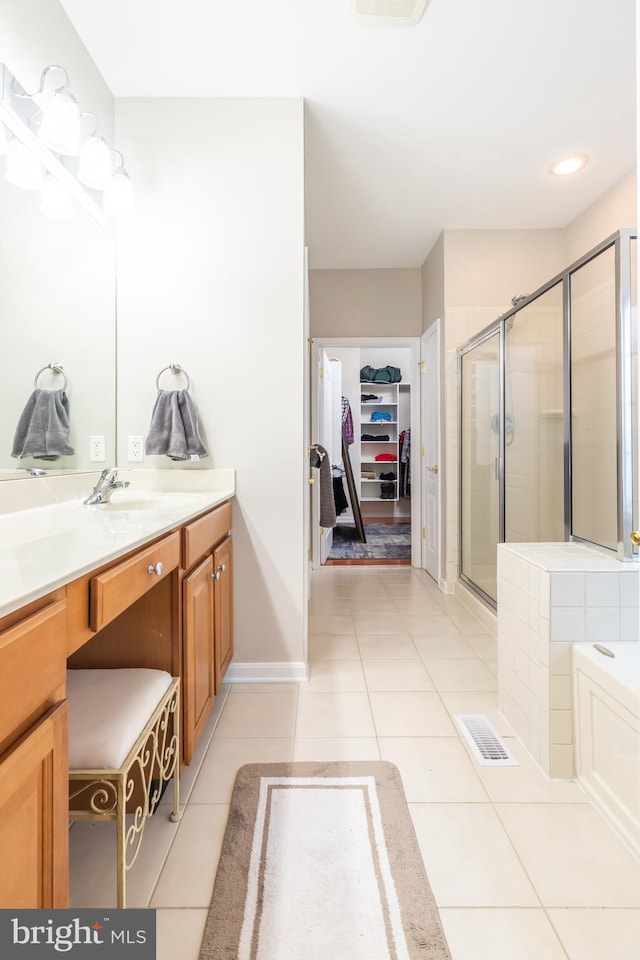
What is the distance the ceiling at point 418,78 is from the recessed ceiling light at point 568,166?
56 mm

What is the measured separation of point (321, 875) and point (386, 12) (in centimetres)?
268

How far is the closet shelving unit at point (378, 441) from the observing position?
6.58 metres

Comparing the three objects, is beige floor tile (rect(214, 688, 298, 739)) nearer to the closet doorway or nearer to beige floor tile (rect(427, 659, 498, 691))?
beige floor tile (rect(427, 659, 498, 691))

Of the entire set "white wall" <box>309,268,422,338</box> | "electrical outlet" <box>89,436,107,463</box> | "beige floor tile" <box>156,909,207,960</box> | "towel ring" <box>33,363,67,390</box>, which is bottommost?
"beige floor tile" <box>156,909,207,960</box>

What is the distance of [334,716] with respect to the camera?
5.90 feet

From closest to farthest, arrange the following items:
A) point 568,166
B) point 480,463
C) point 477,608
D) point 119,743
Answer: point 119,743 < point 568,166 < point 477,608 < point 480,463

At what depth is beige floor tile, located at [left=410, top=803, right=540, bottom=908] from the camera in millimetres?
1056

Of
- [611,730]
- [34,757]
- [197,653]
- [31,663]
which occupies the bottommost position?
[611,730]

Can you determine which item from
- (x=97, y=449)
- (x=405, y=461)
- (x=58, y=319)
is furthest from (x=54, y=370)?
(x=405, y=461)

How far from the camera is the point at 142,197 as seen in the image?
6.79 ft

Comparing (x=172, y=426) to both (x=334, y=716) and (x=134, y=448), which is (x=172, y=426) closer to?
(x=134, y=448)

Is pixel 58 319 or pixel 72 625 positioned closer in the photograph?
pixel 72 625

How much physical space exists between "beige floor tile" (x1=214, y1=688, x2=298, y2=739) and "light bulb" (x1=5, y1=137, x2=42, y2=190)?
6.28 feet

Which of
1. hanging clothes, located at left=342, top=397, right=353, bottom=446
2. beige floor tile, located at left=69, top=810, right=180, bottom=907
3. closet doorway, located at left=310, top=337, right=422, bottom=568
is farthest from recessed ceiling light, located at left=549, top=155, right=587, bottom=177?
hanging clothes, located at left=342, top=397, right=353, bottom=446
